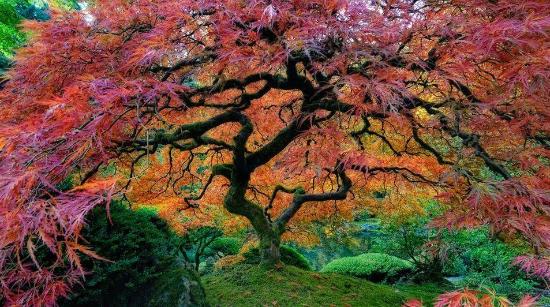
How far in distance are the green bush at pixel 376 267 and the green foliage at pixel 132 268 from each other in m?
4.75

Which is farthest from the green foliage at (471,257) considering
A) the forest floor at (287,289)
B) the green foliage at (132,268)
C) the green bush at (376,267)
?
the green foliage at (132,268)

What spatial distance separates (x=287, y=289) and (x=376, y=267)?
3.83 m

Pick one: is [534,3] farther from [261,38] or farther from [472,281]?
[472,281]

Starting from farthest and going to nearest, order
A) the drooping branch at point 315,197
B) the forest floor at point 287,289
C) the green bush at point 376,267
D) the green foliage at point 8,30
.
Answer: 1. the green bush at point 376,267
2. the green foliage at point 8,30
3. the drooping branch at point 315,197
4. the forest floor at point 287,289

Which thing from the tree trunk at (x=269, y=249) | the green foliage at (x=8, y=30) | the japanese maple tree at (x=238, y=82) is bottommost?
the tree trunk at (x=269, y=249)

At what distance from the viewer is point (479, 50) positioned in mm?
1983

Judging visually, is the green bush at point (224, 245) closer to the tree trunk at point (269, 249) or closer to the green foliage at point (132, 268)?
the tree trunk at point (269, 249)

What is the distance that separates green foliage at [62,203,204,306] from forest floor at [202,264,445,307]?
0.68 m

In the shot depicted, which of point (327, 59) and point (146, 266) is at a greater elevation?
point (327, 59)

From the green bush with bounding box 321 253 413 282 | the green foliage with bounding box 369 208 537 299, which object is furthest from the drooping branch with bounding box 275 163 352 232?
the green bush with bounding box 321 253 413 282

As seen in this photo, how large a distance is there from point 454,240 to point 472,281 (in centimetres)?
76

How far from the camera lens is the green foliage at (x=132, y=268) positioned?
2.46 meters

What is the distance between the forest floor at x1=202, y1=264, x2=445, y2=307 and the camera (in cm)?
346

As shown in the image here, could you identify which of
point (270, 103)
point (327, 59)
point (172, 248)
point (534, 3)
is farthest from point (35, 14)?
point (534, 3)
